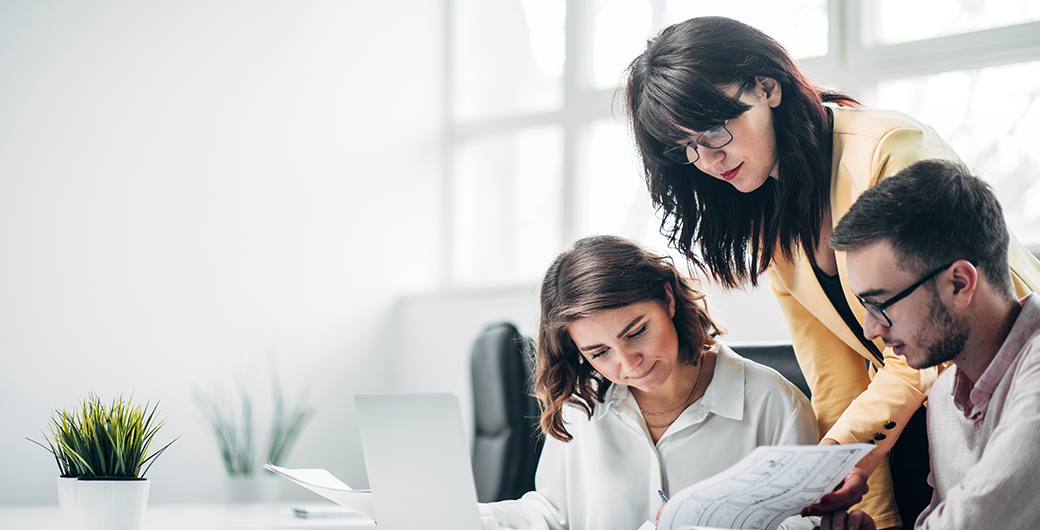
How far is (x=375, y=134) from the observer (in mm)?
4043

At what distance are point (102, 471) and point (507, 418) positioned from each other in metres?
1.19

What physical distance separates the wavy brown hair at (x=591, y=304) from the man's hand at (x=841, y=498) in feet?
1.49

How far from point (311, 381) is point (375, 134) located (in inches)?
48.5

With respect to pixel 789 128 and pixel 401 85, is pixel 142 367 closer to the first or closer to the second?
pixel 401 85

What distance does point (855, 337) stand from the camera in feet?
4.82

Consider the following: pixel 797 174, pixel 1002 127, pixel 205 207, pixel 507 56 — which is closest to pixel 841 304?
pixel 797 174

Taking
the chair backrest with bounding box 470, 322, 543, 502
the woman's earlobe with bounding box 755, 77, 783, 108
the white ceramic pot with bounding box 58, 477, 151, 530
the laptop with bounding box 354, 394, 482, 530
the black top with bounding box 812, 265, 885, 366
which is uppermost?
the woman's earlobe with bounding box 755, 77, 783, 108

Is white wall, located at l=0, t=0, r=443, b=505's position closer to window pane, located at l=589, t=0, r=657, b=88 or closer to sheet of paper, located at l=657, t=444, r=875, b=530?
window pane, located at l=589, t=0, r=657, b=88

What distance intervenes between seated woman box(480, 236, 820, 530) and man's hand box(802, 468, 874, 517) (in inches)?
9.7

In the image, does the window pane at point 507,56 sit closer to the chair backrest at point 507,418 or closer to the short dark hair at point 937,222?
the chair backrest at point 507,418

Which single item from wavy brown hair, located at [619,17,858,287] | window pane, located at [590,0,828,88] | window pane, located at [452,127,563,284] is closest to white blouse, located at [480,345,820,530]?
wavy brown hair, located at [619,17,858,287]

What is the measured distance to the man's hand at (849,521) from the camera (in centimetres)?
116

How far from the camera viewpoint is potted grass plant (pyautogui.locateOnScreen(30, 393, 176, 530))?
130 cm

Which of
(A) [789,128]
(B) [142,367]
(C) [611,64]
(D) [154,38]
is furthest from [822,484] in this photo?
(C) [611,64]
